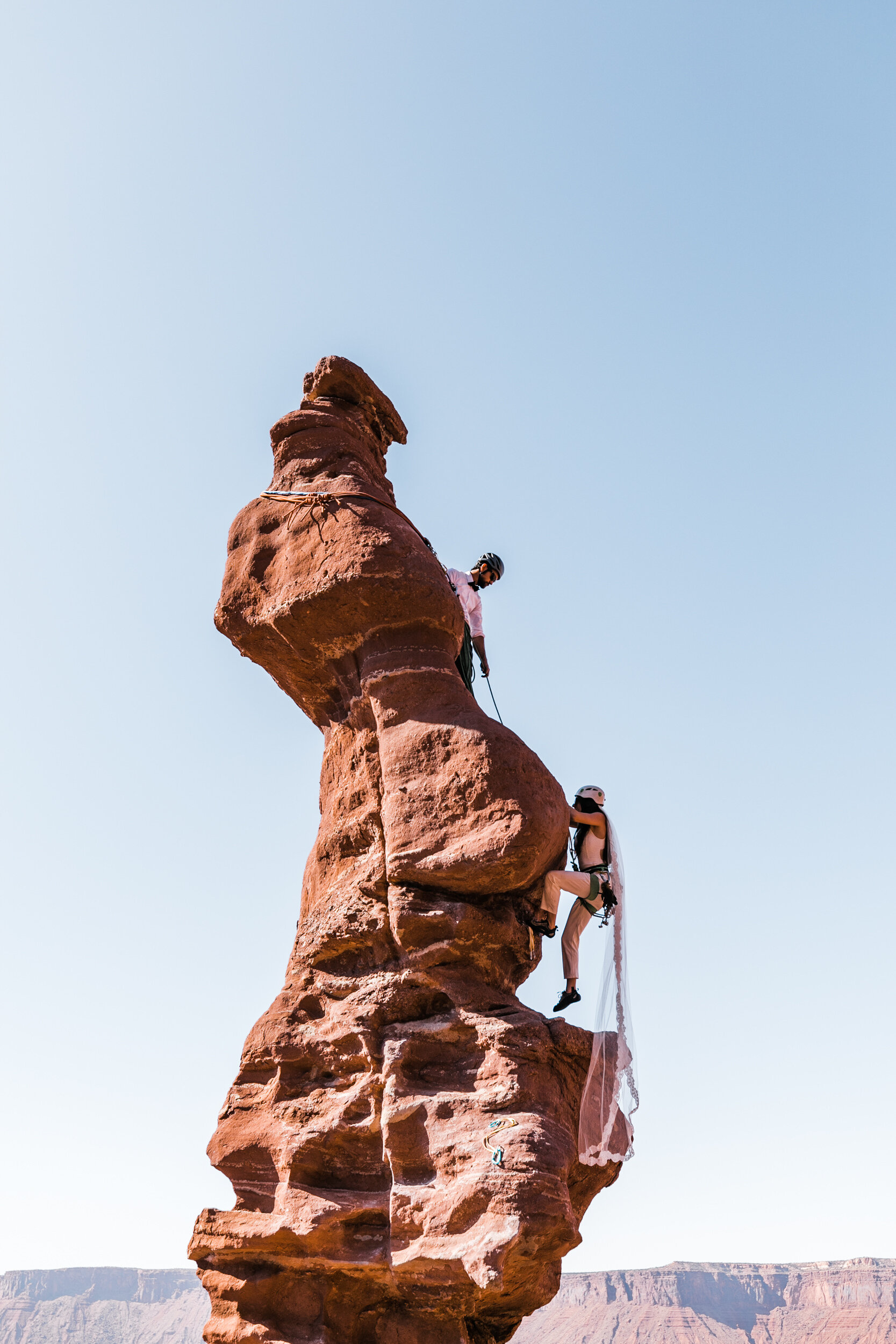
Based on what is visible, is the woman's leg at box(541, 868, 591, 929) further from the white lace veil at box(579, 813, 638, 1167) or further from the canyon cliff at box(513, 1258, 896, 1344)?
the canyon cliff at box(513, 1258, 896, 1344)

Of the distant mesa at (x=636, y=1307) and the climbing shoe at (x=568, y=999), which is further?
the distant mesa at (x=636, y=1307)

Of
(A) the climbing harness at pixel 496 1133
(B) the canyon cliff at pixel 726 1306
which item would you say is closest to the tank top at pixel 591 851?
(A) the climbing harness at pixel 496 1133

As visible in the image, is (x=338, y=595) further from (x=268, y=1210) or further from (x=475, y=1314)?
(x=475, y=1314)

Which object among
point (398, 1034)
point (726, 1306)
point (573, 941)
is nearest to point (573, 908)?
point (573, 941)

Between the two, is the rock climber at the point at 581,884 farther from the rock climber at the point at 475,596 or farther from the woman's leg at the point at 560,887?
the rock climber at the point at 475,596

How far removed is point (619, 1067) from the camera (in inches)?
341

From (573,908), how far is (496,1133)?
87.1 inches

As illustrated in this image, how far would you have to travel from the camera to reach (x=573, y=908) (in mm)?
9391

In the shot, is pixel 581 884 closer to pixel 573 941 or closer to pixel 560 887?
pixel 560 887

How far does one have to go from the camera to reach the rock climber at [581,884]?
9.12 m

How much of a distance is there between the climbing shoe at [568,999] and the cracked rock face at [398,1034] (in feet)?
1.28

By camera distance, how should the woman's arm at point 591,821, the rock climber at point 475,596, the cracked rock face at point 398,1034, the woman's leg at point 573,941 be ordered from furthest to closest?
the rock climber at point 475,596, the woman's arm at point 591,821, the woman's leg at point 573,941, the cracked rock face at point 398,1034

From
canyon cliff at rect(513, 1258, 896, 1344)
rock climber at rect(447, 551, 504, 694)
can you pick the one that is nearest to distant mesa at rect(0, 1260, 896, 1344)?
canyon cliff at rect(513, 1258, 896, 1344)

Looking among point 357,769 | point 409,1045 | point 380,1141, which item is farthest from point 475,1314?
point 357,769
